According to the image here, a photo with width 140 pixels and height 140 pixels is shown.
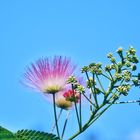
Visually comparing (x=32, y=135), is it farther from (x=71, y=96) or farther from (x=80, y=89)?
(x=71, y=96)

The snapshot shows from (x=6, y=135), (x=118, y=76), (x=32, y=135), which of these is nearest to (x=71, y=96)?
(x=118, y=76)

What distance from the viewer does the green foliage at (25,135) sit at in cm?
115

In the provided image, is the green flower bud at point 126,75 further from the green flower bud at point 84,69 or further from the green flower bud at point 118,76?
the green flower bud at point 84,69

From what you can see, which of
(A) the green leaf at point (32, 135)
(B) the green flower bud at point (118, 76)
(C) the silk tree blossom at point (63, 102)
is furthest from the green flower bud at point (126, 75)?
(A) the green leaf at point (32, 135)

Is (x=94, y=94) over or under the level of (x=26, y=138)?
over

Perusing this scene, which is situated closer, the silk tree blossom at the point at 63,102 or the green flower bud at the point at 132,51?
Result: the green flower bud at the point at 132,51

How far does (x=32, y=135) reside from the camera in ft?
4.10

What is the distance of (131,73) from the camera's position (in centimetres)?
186

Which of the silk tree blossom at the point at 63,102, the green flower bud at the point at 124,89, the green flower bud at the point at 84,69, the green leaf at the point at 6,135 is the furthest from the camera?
the silk tree blossom at the point at 63,102

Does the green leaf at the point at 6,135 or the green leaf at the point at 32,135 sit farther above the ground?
the green leaf at the point at 32,135

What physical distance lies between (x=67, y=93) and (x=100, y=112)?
11.3 inches

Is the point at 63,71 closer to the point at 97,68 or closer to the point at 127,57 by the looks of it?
the point at 97,68

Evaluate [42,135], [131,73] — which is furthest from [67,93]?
[42,135]

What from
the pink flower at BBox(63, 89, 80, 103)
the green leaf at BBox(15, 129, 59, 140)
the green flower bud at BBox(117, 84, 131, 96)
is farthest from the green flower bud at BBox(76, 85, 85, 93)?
the green leaf at BBox(15, 129, 59, 140)
